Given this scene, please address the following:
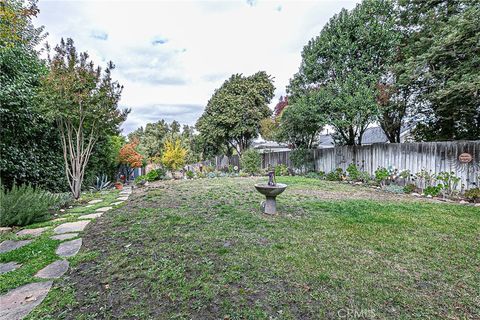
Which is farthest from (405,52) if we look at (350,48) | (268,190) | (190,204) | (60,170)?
(60,170)

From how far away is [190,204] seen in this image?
5098mm

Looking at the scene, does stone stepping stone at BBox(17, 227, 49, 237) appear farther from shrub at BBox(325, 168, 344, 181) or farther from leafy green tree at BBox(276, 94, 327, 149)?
shrub at BBox(325, 168, 344, 181)

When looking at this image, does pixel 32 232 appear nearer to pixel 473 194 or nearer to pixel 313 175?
pixel 473 194

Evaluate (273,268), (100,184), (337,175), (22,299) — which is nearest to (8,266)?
(22,299)

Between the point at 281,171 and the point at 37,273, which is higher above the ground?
the point at 37,273

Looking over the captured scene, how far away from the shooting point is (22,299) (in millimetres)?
1862

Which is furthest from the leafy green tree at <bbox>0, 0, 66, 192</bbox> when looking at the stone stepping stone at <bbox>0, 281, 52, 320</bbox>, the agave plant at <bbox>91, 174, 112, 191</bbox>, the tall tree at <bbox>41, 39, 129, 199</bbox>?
the stone stepping stone at <bbox>0, 281, 52, 320</bbox>

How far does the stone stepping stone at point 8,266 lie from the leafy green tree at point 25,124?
117 inches

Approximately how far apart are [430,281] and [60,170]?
27.7 feet

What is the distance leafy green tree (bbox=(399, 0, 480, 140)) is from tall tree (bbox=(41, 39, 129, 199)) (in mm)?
8191

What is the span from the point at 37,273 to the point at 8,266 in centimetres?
53

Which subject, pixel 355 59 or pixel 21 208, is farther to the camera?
pixel 355 59

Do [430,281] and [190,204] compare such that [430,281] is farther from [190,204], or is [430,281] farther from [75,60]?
[75,60]

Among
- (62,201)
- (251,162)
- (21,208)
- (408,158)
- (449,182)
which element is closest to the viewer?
(21,208)
